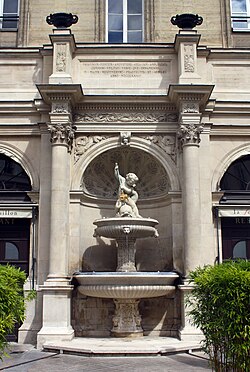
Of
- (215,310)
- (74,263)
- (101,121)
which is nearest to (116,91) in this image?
(101,121)

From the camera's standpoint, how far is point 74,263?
1264cm

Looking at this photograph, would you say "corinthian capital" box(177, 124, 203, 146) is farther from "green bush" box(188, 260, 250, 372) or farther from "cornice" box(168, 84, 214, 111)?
"green bush" box(188, 260, 250, 372)

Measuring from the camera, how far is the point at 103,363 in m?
9.28

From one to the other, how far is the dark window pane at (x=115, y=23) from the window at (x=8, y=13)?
9.36 ft

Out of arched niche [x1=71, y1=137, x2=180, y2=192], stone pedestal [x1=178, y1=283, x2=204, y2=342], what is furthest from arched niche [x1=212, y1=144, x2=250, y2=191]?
stone pedestal [x1=178, y1=283, x2=204, y2=342]

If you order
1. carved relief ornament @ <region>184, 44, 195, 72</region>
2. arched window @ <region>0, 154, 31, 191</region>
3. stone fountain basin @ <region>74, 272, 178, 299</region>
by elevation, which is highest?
carved relief ornament @ <region>184, 44, 195, 72</region>

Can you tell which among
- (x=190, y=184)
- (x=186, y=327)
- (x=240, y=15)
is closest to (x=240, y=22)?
(x=240, y=15)

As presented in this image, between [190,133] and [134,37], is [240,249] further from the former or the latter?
[134,37]

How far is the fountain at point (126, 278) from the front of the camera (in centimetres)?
1141

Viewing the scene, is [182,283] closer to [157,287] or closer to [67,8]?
[157,287]

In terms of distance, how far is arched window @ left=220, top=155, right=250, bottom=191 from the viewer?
45.9ft

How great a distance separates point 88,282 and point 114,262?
183 cm

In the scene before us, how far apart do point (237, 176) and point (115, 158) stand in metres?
3.36

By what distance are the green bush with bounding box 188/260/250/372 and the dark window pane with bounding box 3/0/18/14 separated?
11545 millimetres
